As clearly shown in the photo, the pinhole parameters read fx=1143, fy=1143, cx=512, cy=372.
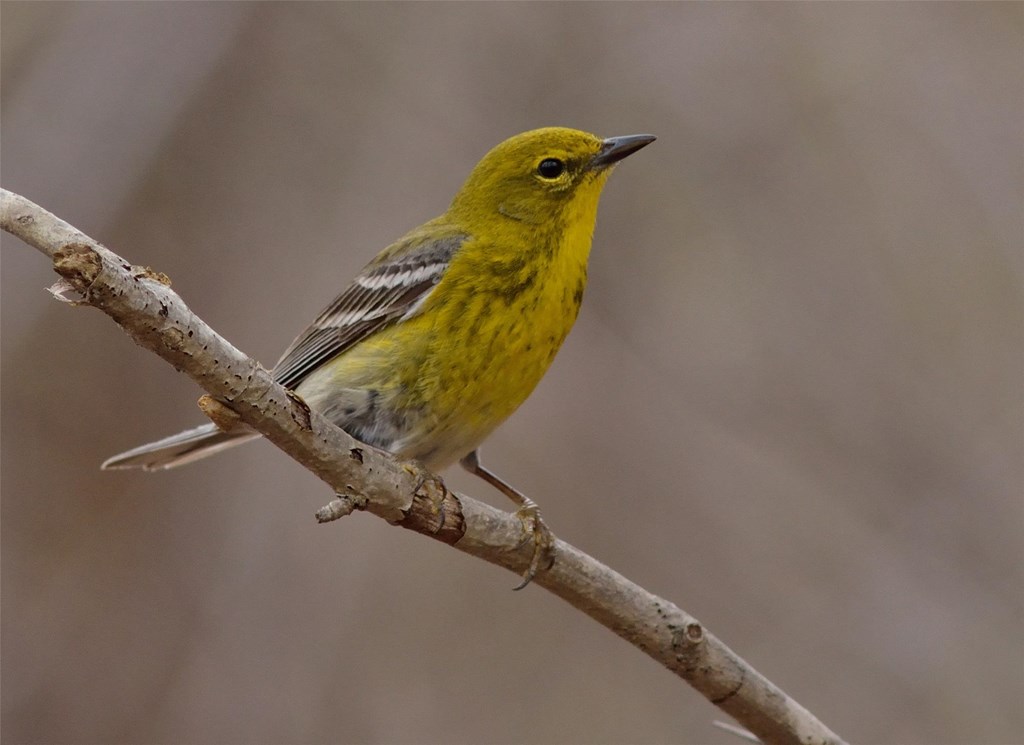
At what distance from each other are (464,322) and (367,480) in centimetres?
105

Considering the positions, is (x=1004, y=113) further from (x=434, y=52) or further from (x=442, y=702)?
(x=442, y=702)

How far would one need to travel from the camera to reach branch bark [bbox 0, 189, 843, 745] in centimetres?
223

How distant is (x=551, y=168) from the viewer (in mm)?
4348

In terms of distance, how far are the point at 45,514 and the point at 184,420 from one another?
793 millimetres

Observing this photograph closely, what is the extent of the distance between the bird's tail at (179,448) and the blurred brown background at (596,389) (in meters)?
1.34

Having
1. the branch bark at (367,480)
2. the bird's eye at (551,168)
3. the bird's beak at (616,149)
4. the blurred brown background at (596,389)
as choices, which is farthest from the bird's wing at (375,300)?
the blurred brown background at (596,389)

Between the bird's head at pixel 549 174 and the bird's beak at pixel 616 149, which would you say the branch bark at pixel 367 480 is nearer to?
the bird's head at pixel 549 174

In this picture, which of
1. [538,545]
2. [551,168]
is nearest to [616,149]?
[551,168]

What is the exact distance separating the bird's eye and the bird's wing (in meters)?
0.40

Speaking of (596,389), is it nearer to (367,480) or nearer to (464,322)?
(464,322)

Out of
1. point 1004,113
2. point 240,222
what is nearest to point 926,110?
point 1004,113

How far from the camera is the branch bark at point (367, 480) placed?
2232 millimetres

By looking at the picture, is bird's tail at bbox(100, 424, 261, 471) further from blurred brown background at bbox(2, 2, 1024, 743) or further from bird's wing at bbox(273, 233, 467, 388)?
blurred brown background at bbox(2, 2, 1024, 743)

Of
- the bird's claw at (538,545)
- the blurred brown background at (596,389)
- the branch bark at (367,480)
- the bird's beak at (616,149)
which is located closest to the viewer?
the branch bark at (367,480)
